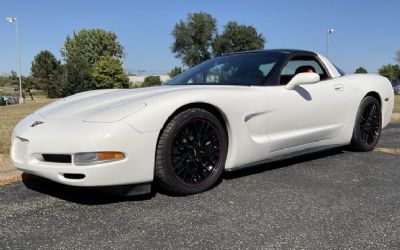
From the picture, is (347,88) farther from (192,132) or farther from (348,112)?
(192,132)

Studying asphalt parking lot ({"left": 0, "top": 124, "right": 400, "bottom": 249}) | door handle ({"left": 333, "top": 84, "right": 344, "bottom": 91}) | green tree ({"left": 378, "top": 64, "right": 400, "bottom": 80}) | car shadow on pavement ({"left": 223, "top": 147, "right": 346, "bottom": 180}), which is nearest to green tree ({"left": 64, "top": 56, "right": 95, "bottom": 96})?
green tree ({"left": 378, "top": 64, "right": 400, "bottom": 80})

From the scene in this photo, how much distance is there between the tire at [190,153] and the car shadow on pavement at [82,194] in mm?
268

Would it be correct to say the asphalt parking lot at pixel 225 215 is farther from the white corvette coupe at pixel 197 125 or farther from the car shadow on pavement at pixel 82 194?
the white corvette coupe at pixel 197 125

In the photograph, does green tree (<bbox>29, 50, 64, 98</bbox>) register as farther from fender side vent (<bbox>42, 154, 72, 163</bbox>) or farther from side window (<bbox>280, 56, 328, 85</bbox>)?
fender side vent (<bbox>42, 154, 72, 163</bbox>)

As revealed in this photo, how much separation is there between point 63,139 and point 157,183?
767 millimetres

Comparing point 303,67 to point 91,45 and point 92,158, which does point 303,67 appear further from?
point 91,45

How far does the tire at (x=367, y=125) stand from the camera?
5086mm

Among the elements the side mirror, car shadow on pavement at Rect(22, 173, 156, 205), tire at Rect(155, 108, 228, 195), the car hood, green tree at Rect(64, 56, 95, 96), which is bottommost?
car shadow on pavement at Rect(22, 173, 156, 205)

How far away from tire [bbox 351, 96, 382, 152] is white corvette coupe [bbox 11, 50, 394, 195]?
0.06m

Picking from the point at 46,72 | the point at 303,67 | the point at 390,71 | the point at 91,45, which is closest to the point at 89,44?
the point at 91,45

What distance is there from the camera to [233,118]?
3699 mm

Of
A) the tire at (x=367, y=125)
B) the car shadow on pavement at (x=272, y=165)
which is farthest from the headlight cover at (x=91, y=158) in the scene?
the tire at (x=367, y=125)

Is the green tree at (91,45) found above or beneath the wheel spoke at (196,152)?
Result: above

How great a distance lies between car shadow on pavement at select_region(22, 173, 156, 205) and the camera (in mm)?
3326
